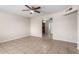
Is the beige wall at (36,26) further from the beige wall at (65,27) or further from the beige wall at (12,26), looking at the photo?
the beige wall at (65,27)

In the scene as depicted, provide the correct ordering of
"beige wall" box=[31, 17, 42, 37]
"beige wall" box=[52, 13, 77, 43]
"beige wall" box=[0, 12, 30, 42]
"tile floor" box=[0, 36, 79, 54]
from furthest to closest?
"beige wall" box=[31, 17, 42, 37], "beige wall" box=[0, 12, 30, 42], "beige wall" box=[52, 13, 77, 43], "tile floor" box=[0, 36, 79, 54]

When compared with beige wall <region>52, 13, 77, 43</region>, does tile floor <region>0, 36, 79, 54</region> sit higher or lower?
lower

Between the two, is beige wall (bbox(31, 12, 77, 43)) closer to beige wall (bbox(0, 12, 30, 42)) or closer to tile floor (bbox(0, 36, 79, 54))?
tile floor (bbox(0, 36, 79, 54))

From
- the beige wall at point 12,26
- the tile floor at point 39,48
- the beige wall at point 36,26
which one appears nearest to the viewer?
the tile floor at point 39,48

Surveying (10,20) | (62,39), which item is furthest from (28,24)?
(62,39)

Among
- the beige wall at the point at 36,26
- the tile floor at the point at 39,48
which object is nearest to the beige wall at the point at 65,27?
the tile floor at the point at 39,48

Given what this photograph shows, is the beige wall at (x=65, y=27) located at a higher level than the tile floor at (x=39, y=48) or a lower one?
higher

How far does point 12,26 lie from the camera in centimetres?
570

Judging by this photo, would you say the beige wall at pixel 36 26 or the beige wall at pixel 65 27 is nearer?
the beige wall at pixel 65 27

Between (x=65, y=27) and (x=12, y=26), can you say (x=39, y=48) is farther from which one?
(x=12, y=26)

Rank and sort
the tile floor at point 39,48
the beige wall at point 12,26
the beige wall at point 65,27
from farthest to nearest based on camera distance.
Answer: the beige wall at point 12,26
the beige wall at point 65,27
the tile floor at point 39,48

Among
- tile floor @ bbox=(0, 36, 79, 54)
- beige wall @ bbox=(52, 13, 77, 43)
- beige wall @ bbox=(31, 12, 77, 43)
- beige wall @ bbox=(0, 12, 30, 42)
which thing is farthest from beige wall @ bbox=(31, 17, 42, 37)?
tile floor @ bbox=(0, 36, 79, 54)

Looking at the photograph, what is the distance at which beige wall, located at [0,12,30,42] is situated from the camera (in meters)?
4.93

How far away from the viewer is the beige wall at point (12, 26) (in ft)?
16.2
